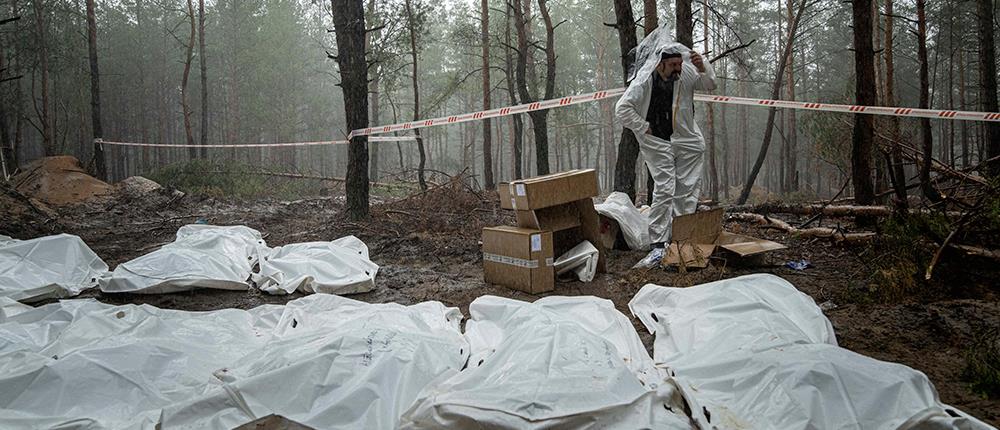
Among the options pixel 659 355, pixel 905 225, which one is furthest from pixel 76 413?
pixel 905 225

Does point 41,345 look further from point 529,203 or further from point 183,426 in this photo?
point 529,203

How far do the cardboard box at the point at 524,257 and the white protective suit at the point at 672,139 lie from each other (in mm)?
1661

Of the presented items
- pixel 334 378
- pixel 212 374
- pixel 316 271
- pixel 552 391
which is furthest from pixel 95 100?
pixel 552 391

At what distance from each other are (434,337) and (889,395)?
6.52 ft

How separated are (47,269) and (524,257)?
13.9 ft

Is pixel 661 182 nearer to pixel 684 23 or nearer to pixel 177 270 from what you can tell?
pixel 684 23

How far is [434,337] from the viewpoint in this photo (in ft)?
9.32

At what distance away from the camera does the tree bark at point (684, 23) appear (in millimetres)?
8000

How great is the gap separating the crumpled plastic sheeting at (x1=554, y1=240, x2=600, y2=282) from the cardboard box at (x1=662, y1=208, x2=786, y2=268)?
2.29ft

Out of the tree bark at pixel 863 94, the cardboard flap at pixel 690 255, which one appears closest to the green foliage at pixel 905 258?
the cardboard flap at pixel 690 255

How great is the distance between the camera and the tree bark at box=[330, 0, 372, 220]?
8445 millimetres

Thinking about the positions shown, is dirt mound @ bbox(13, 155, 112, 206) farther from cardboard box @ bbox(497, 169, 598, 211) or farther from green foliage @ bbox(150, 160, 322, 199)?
cardboard box @ bbox(497, 169, 598, 211)

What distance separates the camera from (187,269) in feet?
15.7

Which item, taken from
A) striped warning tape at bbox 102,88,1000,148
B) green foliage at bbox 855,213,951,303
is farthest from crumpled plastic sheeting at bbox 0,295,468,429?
striped warning tape at bbox 102,88,1000,148
